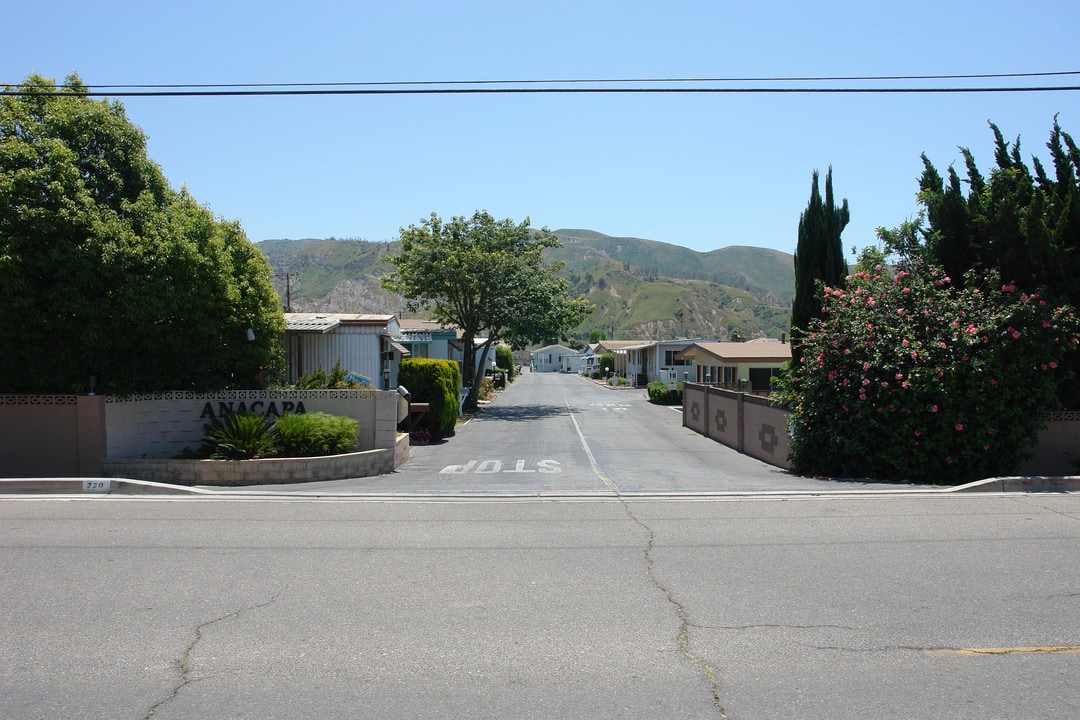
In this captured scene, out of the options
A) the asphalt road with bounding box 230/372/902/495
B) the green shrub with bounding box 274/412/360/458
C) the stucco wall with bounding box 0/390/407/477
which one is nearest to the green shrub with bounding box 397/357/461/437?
the asphalt road with bounding box 230/372/902/495

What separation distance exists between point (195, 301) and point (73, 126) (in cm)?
413

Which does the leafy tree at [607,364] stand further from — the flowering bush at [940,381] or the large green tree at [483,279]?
the flowering bush at [940,381]

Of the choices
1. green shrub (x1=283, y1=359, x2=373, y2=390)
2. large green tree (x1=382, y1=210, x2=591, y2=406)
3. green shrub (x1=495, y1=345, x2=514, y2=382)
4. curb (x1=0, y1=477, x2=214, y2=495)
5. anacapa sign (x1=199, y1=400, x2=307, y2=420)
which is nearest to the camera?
curb (x1=0, y1=477, x2=214, y2=495)

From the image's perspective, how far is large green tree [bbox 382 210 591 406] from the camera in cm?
3788

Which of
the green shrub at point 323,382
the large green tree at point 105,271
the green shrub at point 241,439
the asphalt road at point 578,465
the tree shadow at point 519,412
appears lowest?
the tree shadow at point 519,412

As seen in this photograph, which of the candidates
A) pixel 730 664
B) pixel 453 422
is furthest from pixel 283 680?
pixel 453 422

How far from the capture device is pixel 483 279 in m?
38.1

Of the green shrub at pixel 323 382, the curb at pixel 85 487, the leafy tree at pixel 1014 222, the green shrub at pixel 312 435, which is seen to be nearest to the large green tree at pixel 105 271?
the green shrub at pixel 323 382

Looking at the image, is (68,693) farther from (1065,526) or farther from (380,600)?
(1065,526)

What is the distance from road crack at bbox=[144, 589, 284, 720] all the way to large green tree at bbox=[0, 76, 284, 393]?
829 centimetres

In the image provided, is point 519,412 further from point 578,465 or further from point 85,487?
point 85,487

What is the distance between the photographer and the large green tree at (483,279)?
37.9m

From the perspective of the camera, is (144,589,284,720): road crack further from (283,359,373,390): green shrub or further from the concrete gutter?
(283,359,373,390): green shrub

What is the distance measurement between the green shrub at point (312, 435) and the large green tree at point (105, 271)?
1.73m
